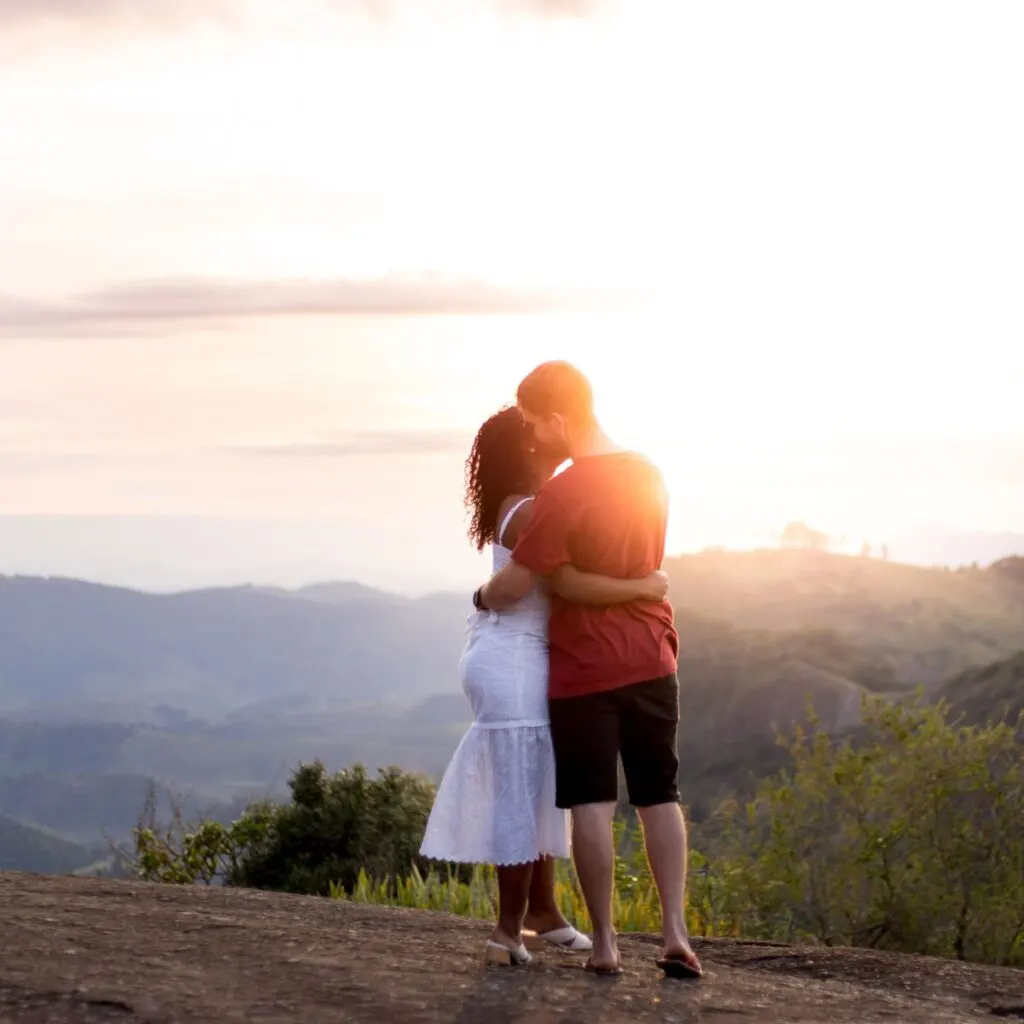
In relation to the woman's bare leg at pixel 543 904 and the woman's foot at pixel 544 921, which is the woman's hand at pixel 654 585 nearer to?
the woman's bare leg at pixel 543 904

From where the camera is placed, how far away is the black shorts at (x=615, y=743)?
226 inches

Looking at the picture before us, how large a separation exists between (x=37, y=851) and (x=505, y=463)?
147 m

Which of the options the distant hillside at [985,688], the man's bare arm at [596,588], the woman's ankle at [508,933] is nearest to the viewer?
the man's bare arm at [596,588]

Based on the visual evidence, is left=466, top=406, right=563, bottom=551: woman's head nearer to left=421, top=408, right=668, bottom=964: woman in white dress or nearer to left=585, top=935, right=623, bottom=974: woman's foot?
left=421, top=408, right=668, bottom=964: woman in white dress

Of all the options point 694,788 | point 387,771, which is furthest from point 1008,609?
point 387,771

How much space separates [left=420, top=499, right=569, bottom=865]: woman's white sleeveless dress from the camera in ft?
19.3

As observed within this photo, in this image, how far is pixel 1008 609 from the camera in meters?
81.7

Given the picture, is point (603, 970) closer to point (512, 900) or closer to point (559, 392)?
point (512, 900)

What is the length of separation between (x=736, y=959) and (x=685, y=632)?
7403 cm

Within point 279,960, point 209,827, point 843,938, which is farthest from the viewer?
point 209,827

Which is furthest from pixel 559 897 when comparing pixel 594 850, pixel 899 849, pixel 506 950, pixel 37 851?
pixel 37 851

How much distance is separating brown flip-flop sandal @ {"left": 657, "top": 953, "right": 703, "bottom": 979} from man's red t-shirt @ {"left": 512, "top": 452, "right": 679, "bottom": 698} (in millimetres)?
1108

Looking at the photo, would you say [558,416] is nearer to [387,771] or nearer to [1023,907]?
[1023,907]

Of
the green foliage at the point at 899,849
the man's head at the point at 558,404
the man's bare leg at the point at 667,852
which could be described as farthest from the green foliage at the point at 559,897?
the man's head at the point at 558,404
